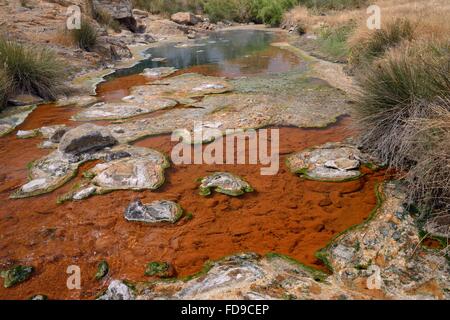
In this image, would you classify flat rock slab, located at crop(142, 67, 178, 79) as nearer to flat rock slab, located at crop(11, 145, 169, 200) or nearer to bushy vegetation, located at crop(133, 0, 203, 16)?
flat rock slab, located at crop(11, 145, 169, 200)

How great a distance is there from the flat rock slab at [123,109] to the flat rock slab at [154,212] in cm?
290

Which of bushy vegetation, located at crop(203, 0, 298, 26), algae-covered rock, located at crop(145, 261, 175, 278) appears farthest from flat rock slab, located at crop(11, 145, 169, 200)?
bushy vegetation, located at crop(203, 0, 298, 26)

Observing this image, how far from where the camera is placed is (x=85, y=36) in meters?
10.7

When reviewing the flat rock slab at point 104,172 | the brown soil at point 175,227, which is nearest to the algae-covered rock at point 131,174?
the flat rock slab at point 104,172

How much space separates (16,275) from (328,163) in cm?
311

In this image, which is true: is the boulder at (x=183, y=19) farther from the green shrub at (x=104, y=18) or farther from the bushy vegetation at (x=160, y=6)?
the green shrub at (x=104, y=18)

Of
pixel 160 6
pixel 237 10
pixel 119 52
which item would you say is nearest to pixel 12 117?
pixel 119 52

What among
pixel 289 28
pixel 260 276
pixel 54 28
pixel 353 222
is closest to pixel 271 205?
pixel 353 222

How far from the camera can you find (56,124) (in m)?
5.80

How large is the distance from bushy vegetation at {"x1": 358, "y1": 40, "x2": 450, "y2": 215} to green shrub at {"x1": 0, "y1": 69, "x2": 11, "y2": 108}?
19.2 ft

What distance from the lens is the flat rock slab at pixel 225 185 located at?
3633mm

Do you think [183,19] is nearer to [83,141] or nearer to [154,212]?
[83,141]

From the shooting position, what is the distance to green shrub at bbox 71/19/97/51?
10.6 metres

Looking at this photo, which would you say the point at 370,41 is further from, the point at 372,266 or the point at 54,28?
the point at 54,28
